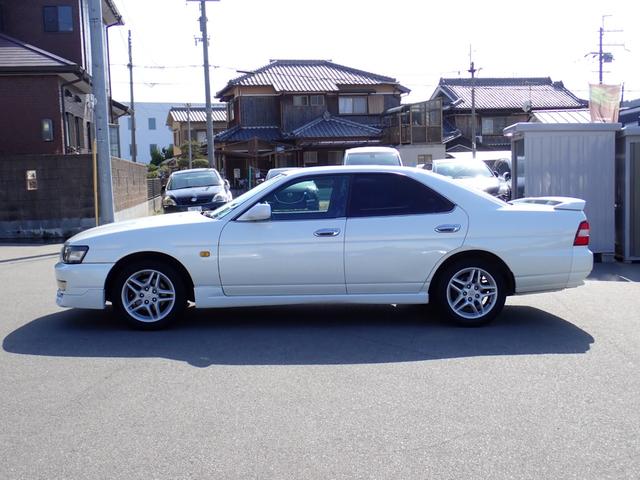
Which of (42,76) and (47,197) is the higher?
(42,76)

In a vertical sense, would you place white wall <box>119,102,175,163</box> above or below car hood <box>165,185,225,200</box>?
above

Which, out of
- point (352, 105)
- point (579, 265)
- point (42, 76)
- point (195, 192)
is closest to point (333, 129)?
point (352, 105)

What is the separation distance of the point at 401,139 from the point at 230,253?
128 ft

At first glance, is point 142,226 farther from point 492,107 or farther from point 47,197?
point 492,107

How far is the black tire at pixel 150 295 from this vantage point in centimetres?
747

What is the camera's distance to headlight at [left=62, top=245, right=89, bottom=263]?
7.44m

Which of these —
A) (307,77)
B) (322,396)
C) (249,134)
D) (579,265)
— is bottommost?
(322,396)

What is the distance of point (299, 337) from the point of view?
7.32 meters

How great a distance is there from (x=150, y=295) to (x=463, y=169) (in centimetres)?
1474

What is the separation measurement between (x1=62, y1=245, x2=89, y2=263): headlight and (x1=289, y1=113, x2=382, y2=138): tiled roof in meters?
37.7

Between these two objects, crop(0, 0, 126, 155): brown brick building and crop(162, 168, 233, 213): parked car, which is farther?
crop(0, 0, 126, 155): brown brick building

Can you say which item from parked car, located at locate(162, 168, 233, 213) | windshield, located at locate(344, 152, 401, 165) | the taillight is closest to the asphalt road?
the taillight

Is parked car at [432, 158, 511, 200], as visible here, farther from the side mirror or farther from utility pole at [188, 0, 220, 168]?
the side mirror

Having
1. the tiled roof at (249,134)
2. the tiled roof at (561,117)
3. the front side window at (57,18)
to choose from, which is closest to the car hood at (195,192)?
the tiled roof at (561,117)
